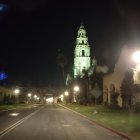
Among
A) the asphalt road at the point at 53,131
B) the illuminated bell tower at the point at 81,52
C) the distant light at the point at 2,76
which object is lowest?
the asphalt road at the point at 53,131

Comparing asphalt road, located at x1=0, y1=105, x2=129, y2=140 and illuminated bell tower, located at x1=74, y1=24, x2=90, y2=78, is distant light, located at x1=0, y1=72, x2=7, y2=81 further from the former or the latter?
asphalt road, located at x1=0, y1=105, x2=129, y2=140

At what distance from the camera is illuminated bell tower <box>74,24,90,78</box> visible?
15400 cm

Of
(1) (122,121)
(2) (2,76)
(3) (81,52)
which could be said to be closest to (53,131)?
(1) (122,121)

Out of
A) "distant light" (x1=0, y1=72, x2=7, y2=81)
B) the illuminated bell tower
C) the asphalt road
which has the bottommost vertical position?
the asphalt road

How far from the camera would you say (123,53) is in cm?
6216

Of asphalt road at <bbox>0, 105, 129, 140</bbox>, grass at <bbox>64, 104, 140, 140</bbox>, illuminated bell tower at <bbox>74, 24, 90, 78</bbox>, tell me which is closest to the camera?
asphalt road at <bbox>0, 105, 129, 140</bbox>

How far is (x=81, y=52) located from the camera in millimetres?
157875

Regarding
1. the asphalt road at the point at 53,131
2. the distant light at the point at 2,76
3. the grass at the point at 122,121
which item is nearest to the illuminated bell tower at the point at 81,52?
the distant light at the point at 2,76

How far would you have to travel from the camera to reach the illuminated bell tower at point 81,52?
15400 cm

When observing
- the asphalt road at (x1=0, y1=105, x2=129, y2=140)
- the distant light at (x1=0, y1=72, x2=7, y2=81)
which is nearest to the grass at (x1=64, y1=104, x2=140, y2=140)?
the asphalt road at (x1=0, y1=105, x2=129, y2=140)

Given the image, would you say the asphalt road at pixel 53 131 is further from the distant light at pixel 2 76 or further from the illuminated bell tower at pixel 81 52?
the illuminated bell tower at pixel 81 52

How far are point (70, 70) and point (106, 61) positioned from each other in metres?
68.2

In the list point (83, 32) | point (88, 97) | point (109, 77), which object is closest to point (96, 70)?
point (88, 97)

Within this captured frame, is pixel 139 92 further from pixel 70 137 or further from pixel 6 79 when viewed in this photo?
pixel 6 79
